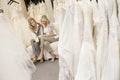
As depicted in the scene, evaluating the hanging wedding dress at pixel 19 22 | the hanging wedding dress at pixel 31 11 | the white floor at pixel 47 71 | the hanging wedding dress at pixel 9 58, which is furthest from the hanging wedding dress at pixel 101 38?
the hanging wedding dress at pixel 31 11

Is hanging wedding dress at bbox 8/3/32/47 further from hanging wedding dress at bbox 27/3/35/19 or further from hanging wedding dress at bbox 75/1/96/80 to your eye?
hanging wedding dress at bbox 75/1/96/80

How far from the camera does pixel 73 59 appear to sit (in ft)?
3.82

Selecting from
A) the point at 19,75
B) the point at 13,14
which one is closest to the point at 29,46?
the point at 13,14

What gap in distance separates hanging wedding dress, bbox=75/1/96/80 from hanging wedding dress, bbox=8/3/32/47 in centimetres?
403

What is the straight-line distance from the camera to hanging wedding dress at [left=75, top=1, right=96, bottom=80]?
106 centimetres

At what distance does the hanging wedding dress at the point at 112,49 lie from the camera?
999mm

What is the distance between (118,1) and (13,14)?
4.82 meters

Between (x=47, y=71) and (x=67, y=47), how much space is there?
2697 millimetres

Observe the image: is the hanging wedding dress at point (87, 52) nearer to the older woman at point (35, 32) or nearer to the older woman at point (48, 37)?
the older woman at point (48, 37)

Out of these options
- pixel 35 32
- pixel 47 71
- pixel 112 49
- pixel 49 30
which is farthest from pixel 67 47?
pixel 35 32

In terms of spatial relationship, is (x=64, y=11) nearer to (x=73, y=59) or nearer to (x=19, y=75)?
(x=73, y=59)

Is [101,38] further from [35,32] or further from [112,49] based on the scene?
[35,32]

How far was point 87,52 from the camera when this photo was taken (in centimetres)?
107

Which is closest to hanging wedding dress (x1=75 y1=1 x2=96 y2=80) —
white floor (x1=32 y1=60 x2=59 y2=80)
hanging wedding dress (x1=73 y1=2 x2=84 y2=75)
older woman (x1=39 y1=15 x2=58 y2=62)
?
hanging wedding dress (x1=73 y1=2 x2=84 y2=75)
